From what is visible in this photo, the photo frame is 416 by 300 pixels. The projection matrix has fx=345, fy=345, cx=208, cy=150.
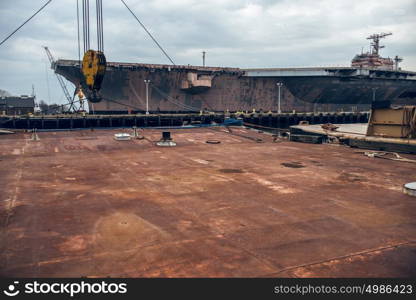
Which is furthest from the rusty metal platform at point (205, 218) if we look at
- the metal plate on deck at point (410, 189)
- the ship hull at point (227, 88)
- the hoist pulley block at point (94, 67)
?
the ship hull at point (227, 88)

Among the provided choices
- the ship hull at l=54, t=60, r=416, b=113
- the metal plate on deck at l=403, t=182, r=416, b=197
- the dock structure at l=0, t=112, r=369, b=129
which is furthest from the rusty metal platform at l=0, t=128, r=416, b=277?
the ship hull at l=54, t=60, r=416, b=113

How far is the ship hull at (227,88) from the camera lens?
205 feet

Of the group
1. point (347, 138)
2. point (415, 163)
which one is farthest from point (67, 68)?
point (415, 163)

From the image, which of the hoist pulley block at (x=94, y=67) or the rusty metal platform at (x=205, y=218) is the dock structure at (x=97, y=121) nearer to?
the hoist pulley block at (x=94, y=67)

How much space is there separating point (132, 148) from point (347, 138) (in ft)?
51.3

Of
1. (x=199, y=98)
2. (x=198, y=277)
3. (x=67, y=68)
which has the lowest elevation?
(x=198, y=277)

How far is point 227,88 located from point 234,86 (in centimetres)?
156

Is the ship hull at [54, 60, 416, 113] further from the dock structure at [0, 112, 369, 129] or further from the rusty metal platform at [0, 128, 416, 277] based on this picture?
the rusty metal platform at [0, 128, 416, 277]

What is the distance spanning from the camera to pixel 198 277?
5855 millimetres

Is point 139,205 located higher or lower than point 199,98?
lower

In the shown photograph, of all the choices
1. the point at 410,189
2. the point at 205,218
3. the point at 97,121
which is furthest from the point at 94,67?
the point at 97,121

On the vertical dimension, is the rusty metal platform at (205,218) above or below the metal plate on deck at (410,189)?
below

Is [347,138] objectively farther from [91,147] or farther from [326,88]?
[326,88]

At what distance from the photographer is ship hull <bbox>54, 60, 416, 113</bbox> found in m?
62.5
